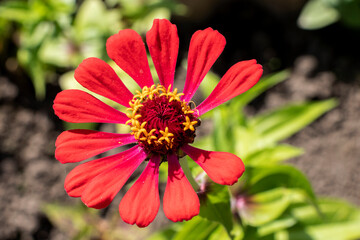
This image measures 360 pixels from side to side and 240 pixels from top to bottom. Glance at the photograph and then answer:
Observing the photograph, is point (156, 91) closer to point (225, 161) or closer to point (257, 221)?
point (225, 161)

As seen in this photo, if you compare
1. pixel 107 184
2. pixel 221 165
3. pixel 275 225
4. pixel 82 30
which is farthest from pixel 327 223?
pixel 82 30

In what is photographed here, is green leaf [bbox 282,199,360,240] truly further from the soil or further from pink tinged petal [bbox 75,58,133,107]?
pink tinged petal [bbox 75,58,133,107]

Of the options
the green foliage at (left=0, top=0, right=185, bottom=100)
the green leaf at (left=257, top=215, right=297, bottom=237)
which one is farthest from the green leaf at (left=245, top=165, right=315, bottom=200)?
the green foliage at (left=0, top=0, right=185, bottom=100)

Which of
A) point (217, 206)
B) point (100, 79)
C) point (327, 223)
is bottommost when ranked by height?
point (327, 223)

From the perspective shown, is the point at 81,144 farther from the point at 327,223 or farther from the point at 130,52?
the point at 327,223

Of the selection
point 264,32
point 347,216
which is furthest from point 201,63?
point 264,32

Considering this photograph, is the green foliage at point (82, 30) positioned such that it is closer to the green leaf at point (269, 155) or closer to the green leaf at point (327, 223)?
the green leaf at point (269, 155)

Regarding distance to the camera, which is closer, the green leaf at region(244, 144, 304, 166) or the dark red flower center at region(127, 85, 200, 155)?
the dark red flower center at region(127, 85, 200, 155)
